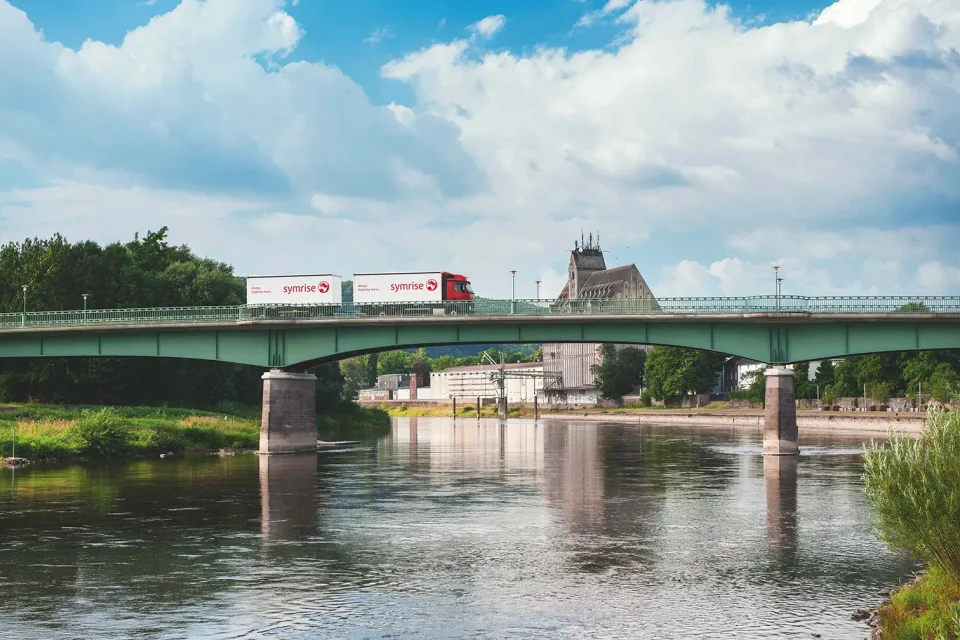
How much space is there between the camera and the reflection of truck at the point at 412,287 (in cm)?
8375

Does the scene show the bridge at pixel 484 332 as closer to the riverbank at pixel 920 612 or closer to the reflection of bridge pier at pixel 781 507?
the reflection of bridge pier at pixel 781 507

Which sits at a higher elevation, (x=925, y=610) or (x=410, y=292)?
(x=410, y=292)

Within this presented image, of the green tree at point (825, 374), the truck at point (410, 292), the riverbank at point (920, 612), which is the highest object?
the truck at point (410, 292)

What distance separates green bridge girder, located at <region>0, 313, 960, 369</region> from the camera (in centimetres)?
7312

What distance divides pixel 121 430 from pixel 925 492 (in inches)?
2507

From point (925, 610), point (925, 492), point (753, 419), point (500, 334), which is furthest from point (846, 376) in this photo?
point (925, 610)

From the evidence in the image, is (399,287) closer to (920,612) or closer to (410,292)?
(410,292)

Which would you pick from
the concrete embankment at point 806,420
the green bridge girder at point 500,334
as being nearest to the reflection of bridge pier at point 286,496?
the green bridge girder at point 500,334

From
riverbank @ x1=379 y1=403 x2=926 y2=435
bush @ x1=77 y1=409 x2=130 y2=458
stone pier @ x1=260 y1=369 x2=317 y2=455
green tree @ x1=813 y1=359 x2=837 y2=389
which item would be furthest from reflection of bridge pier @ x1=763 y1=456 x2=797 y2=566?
green tree @ x1=813 y1=359 x2=837 y2=389

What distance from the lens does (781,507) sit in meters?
43.6

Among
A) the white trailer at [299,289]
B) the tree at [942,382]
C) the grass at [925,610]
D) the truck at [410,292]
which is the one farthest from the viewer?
the tree at [942,382]

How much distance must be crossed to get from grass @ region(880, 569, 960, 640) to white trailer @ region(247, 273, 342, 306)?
219 ft

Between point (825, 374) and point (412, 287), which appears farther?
point (825, 374)

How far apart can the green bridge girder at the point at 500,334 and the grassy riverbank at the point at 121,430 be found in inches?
242
